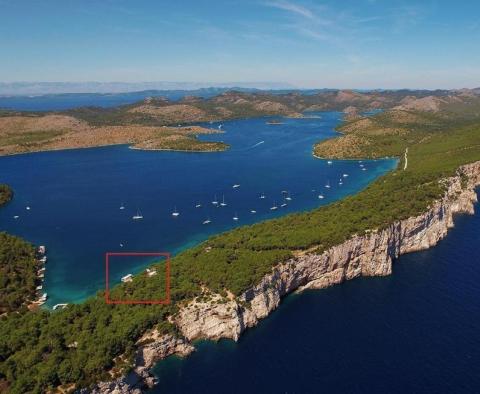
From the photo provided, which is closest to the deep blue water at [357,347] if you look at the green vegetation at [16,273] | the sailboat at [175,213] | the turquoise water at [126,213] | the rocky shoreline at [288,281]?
the rocky shoreline at [288,281]

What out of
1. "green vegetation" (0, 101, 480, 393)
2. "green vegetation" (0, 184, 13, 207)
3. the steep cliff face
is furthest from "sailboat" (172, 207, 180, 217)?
"green vegetation" (0, 184, 13, 207)

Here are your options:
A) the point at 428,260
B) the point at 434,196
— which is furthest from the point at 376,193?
the point at 428,260

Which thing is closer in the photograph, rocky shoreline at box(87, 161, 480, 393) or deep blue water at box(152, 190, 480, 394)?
deep blue water at box(152, 190, 480, 394)

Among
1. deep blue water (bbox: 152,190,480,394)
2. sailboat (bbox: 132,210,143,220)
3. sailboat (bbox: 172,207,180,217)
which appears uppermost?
sailboat (bbox: 172,207,180,217)

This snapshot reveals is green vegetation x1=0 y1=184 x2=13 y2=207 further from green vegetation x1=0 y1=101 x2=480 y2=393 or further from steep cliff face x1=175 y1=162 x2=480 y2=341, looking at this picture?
steep cliff face x1=175 y1=162 x2=480 y2=341

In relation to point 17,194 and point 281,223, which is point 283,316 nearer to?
point 281,223

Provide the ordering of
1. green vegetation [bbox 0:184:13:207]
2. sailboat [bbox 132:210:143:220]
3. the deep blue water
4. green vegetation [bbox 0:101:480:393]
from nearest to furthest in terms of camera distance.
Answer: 1. green vegetation [bbox 0:101:480:393]
2. the deep blue water
3. sailboat [bbox 132:210:143:220]
4. green vegetation [bbox 0:184:13:207]

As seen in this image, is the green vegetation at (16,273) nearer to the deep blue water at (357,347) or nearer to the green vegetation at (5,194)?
the deep blue water at (357,347)

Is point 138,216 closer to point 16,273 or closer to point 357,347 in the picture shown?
point 16,273
